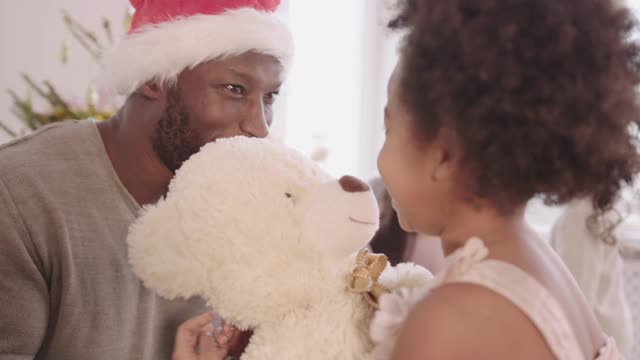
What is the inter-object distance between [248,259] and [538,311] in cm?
34

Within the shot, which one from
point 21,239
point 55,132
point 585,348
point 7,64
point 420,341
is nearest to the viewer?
point 420,341

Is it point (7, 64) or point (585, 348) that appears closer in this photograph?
point (585, 348)

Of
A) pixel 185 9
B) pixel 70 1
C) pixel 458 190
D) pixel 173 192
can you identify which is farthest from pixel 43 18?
pixel 458 190

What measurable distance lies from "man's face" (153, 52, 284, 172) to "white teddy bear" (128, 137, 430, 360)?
17.5 inches

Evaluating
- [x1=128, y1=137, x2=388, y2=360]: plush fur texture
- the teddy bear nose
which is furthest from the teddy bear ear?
the teddy bear nose

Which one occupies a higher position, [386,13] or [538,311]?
[386,13]

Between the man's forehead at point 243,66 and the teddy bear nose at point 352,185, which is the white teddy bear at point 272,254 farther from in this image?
the man's forehead at point 243,66

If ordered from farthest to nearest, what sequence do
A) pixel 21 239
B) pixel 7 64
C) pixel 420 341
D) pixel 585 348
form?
pixel 7 64 → pixel 21 239 → pixel 585 348 → pixel 420 341

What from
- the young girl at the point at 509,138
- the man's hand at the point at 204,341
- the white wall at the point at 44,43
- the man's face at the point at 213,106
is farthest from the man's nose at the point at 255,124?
the white wall at the point at 44,43

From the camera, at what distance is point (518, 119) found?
0.70 metres

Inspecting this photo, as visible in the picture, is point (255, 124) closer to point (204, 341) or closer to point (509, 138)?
point (204, 341)

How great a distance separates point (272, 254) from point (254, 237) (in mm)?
30

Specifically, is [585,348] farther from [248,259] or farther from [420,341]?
[248,259]

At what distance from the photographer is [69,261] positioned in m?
1.17
